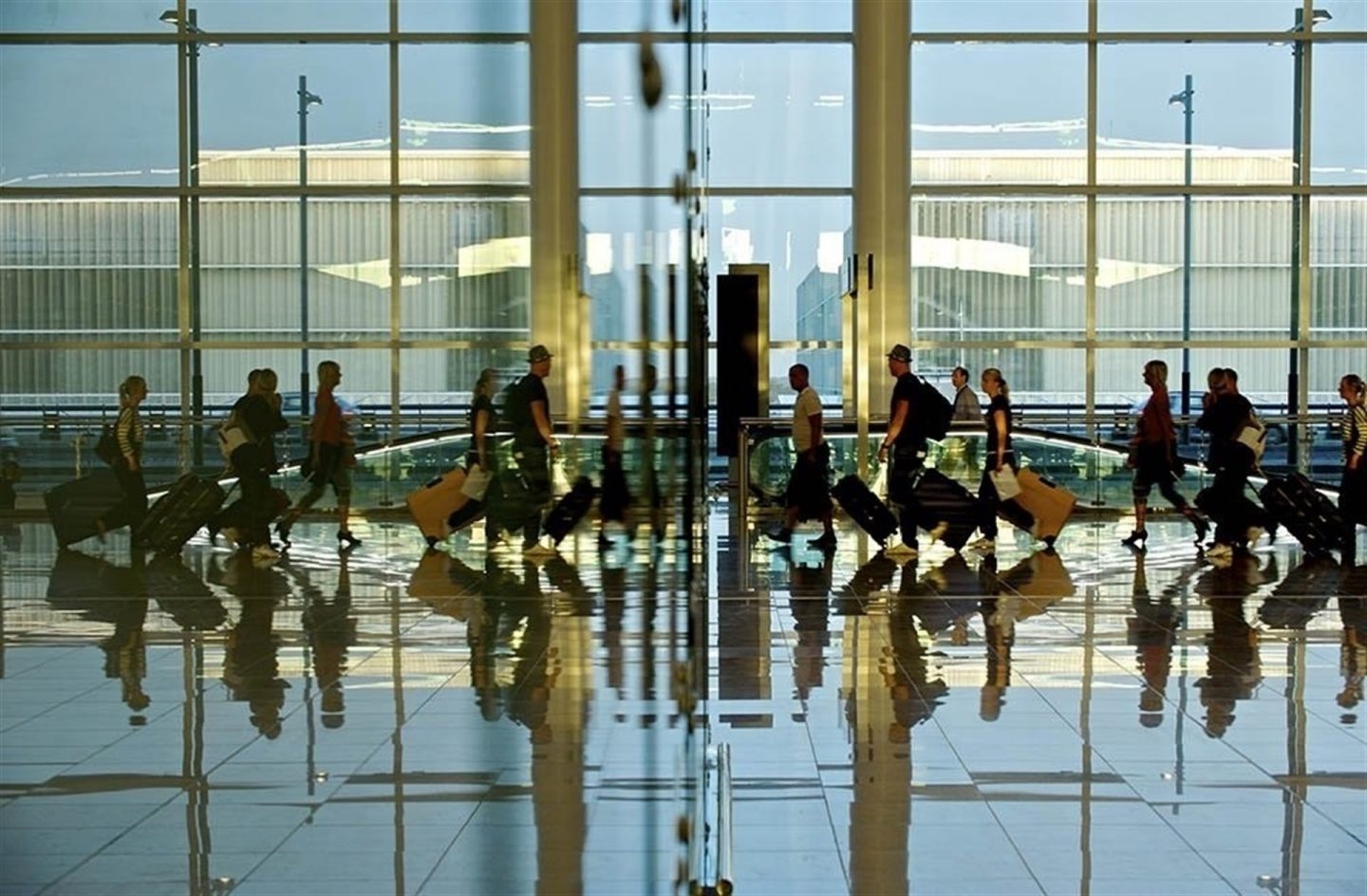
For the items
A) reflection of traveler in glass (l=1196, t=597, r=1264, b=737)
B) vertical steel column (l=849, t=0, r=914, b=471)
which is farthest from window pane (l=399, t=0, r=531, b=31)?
vertical steel column (l=849, t=0, r=914, b=471)

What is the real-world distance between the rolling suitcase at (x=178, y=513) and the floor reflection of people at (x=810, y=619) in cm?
388

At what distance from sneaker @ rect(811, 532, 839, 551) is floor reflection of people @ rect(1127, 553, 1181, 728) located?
203 cm

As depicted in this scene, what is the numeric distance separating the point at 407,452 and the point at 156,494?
11.3 inches

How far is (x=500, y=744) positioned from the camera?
3945 mm

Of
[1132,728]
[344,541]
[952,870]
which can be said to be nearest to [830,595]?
[1132,728]

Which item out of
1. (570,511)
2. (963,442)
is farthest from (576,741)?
(963,442)

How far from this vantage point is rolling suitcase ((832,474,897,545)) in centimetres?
1160

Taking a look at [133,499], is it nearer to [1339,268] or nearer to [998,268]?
[998,268]

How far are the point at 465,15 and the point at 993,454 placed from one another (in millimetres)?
10164

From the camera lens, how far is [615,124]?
2105 millimetres

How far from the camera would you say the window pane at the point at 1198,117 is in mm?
16938

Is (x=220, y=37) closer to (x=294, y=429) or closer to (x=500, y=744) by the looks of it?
(x=294, y=429)

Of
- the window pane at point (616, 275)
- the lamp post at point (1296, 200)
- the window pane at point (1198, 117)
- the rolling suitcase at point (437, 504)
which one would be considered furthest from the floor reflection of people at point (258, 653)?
the lamp post at point (1296, 200)

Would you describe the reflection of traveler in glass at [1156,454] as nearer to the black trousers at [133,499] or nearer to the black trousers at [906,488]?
the black trousers at [906,488]
